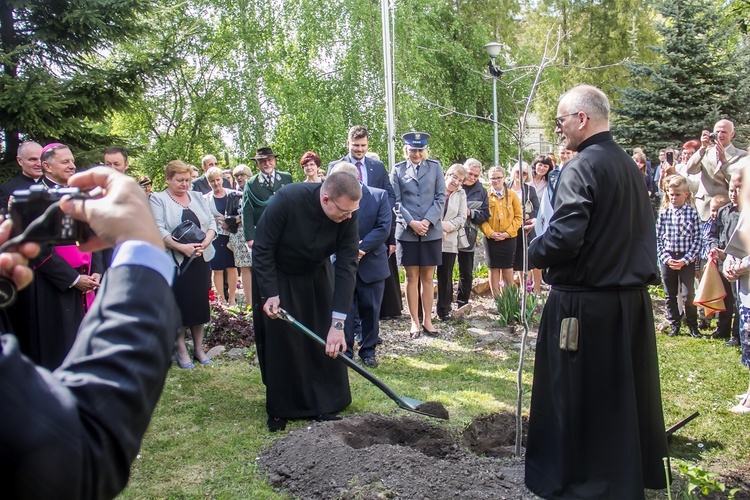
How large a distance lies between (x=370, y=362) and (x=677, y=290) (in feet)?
13.6

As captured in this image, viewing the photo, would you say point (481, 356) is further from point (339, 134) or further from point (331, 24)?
point (331, 24)

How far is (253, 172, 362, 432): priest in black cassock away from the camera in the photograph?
5.33 metres

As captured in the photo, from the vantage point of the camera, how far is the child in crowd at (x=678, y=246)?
8.18 m

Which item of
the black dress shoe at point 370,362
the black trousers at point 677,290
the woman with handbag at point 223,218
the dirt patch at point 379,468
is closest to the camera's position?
the dirt patch at point 379,468

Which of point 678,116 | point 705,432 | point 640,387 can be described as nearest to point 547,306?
point 640,387

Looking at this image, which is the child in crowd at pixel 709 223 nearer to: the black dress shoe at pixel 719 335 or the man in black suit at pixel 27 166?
the black dress shoe at pixel 719 335

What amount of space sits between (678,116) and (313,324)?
17.7m

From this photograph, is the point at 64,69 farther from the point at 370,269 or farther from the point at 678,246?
the point at 678,246

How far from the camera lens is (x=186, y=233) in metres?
6.79

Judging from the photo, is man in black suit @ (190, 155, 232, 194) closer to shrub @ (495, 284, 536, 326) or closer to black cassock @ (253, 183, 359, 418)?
shrub @ (495, 284, 536, 326)

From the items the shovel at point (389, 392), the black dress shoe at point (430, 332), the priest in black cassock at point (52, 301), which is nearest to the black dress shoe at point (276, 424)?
the shovel at point (389, 392)

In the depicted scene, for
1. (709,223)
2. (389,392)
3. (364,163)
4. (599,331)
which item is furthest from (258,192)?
(709,223)

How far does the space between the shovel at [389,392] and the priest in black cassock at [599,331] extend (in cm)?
145

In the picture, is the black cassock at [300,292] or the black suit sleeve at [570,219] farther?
the black cassock at [300,292]
